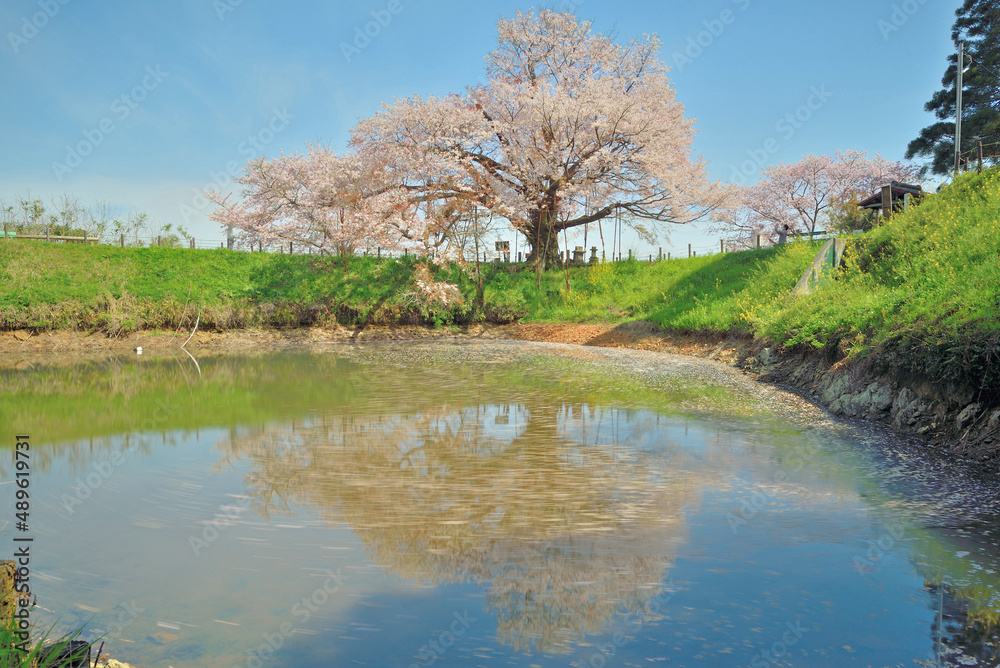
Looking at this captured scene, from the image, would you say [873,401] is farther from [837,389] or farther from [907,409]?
[837,389]

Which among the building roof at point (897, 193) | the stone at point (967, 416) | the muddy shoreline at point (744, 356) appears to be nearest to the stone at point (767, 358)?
the muddy shoreline at point (744, 356)

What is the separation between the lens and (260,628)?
118 inches

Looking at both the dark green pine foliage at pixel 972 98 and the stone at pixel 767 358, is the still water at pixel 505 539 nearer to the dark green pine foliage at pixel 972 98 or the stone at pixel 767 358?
the stone at pixel 767 358

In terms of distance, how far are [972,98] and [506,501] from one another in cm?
3809

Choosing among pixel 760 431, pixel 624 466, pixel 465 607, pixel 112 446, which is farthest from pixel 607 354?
pixel 465 607

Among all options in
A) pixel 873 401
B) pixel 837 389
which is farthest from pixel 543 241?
pixel 873 401

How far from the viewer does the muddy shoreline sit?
261 inches

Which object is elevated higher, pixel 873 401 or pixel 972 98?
pixel 972 98

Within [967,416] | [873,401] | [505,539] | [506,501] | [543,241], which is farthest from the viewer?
[543,241]

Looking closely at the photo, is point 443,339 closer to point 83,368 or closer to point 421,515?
point 83,368

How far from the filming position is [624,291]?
25.2m

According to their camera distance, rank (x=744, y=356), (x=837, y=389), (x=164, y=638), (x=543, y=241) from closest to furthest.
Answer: (x=164, y=638) < (x=837, y=389) < (x=744, y=356) < (x=543, y=241)

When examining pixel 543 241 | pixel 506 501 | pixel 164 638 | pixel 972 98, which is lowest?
pixel 164 638

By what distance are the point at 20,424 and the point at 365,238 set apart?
17.1 m
